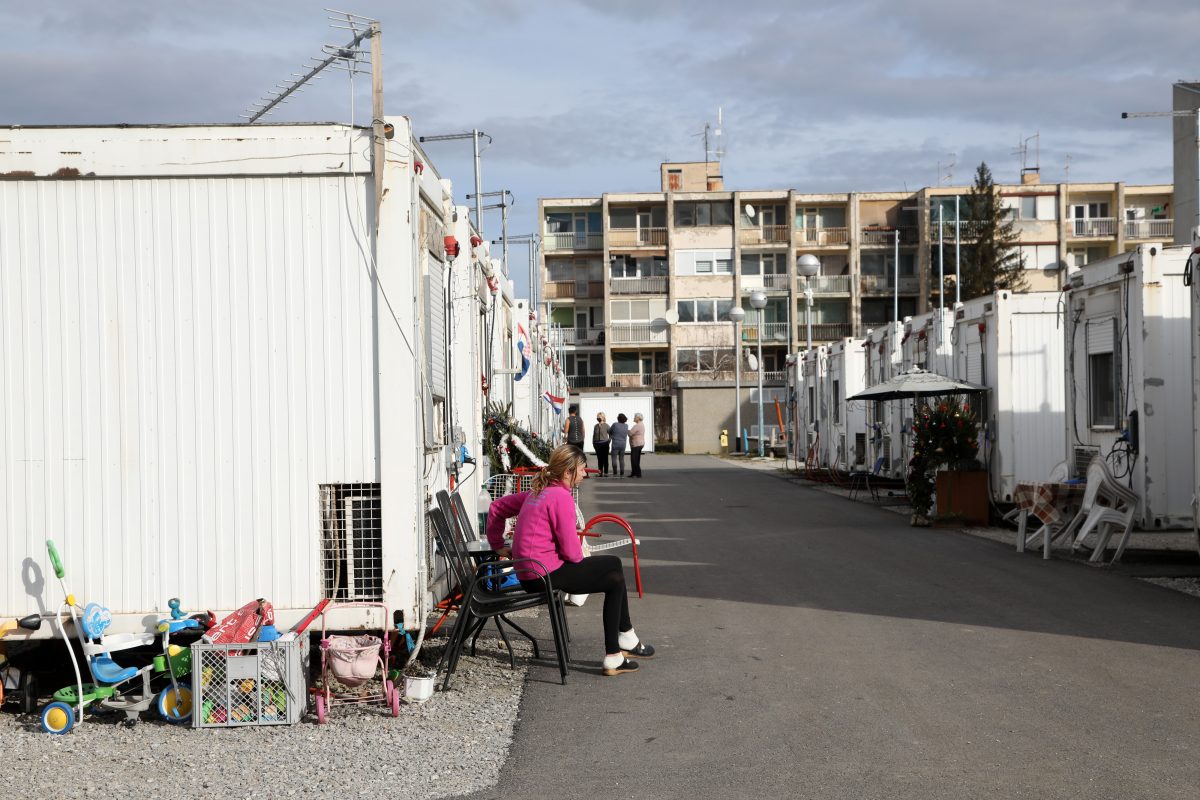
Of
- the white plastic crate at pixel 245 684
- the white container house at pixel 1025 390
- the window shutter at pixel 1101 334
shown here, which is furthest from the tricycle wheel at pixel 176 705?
the white container house at pixel 1025 390

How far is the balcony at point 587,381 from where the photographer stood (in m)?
72.3

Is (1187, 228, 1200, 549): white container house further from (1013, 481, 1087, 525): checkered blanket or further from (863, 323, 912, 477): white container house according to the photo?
(863, 323, 912, 477): white container house

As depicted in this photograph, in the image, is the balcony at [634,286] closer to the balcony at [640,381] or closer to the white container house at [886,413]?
the balcony at [640,381]

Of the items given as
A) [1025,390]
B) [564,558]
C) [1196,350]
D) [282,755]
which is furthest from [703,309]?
[282,755]

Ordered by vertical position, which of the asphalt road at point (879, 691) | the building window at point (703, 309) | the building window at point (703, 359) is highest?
the building window at point (703, 309)

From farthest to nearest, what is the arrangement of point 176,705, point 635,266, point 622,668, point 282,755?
point 635,266
point 622,668
point 176,705
point 282,755

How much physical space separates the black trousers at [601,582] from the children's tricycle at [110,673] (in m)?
2.07

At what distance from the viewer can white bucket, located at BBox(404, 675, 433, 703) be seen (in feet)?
23.8

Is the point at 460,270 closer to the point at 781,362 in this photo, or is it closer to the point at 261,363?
the point at 261,363

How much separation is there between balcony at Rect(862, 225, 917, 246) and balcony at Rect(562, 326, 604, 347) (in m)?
14.9

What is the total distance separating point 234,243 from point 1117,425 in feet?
36.0

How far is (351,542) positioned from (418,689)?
3.08 feet

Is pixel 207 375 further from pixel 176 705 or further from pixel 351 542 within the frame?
pixel 176 705

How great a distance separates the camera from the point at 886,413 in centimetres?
2573
